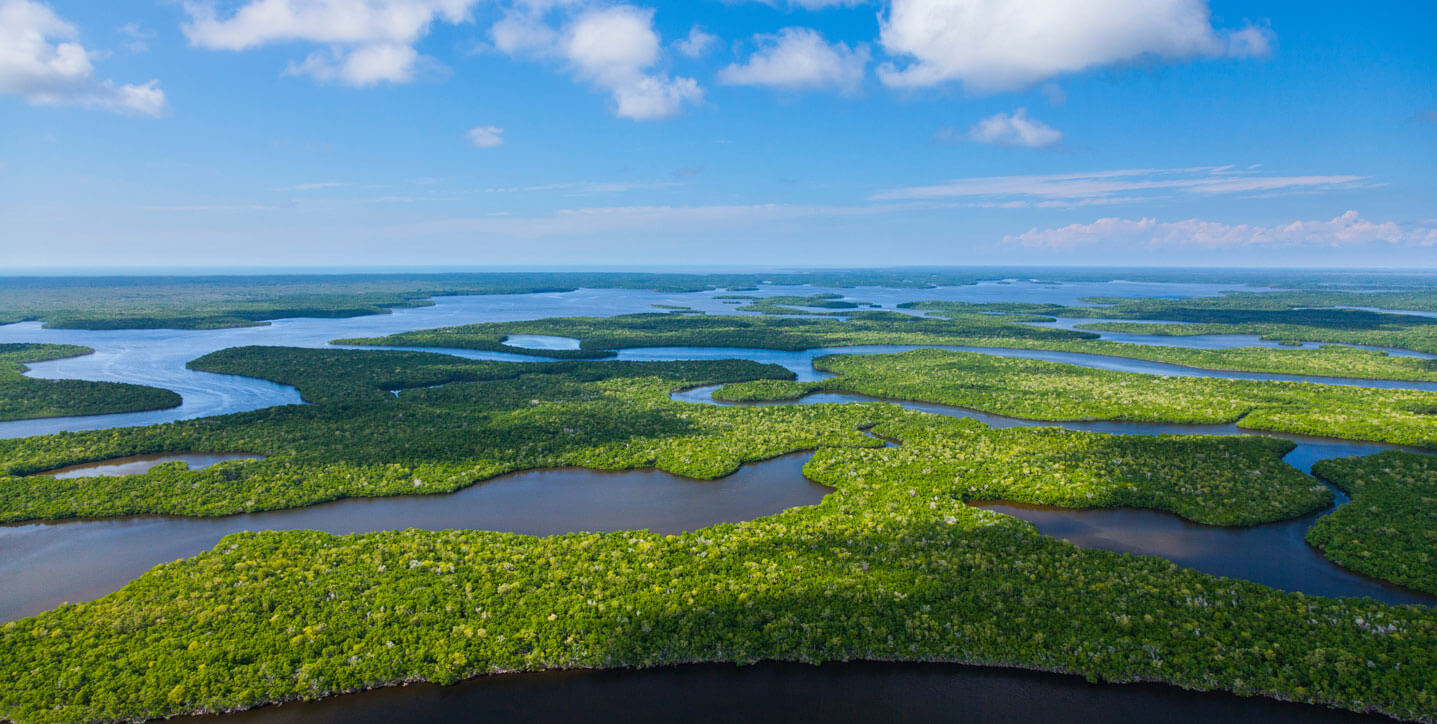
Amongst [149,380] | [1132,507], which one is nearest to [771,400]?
[1132,507]

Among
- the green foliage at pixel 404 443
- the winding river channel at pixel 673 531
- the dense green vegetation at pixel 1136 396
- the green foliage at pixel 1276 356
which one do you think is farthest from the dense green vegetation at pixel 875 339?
the winding river channel at pixel 673 531

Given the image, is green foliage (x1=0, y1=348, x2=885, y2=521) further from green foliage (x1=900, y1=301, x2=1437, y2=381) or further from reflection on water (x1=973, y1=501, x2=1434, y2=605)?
green foliage (x1=900, y1=301, x2=1437, y2=381)

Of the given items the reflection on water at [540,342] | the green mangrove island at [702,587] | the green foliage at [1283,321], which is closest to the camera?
the green mangrove island at [702,587]

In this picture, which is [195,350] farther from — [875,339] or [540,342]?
[875,339]

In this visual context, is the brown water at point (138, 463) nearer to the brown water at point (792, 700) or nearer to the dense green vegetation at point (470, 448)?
the dense green vegetation at point (470, 448)

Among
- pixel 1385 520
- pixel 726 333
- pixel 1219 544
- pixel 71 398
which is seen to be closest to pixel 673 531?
pixel 1219 544

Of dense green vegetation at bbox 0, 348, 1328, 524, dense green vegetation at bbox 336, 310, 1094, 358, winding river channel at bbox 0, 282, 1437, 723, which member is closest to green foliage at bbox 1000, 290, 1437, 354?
dense green vegetation at bbox 336, 310, 1094, 358

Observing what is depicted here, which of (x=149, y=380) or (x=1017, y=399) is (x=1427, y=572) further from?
(x=149, y=380)
